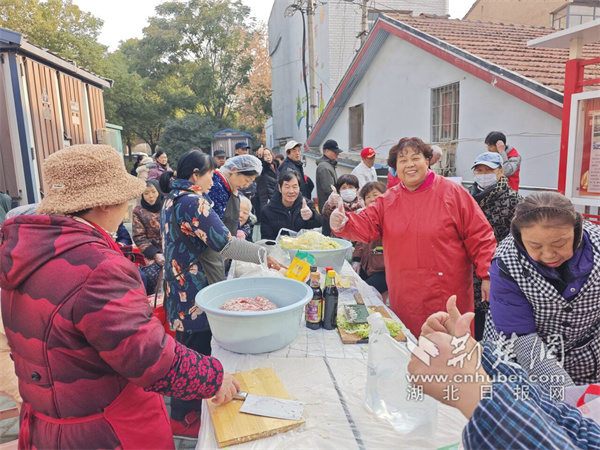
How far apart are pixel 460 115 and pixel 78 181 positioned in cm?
703

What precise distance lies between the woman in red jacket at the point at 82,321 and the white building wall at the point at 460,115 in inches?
227

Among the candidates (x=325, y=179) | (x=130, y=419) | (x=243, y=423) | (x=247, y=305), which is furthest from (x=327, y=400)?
(x=325, y=179)

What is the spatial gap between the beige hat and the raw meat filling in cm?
88

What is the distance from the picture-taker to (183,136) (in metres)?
27.5

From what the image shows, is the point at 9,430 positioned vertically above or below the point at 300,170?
below

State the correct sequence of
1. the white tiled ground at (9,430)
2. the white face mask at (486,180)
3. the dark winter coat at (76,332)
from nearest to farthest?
the dark winter coat at (76,332) < the white tiled ground at (9,430) < the white face mask at (486,180)

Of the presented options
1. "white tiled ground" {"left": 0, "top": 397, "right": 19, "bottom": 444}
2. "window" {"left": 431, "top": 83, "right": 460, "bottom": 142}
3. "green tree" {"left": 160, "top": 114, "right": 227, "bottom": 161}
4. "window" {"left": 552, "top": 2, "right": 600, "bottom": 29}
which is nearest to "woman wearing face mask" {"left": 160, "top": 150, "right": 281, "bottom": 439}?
"white tiled ground" {"left": 0, "top": 397, "right": 19, "bottom": 444}

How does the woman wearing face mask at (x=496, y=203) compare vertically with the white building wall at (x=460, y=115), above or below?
below

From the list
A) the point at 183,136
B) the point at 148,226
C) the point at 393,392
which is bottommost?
the point at 393,392

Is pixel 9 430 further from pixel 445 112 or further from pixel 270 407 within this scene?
pixel 445 112

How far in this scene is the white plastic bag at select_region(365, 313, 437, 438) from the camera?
139cm

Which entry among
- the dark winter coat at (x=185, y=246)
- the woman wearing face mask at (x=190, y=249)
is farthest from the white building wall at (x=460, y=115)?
the dark winter coat at (x=185, y=246)

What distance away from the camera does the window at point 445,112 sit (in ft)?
24.3

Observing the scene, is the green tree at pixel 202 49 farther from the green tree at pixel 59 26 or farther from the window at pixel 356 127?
the window at pixel 356 127
